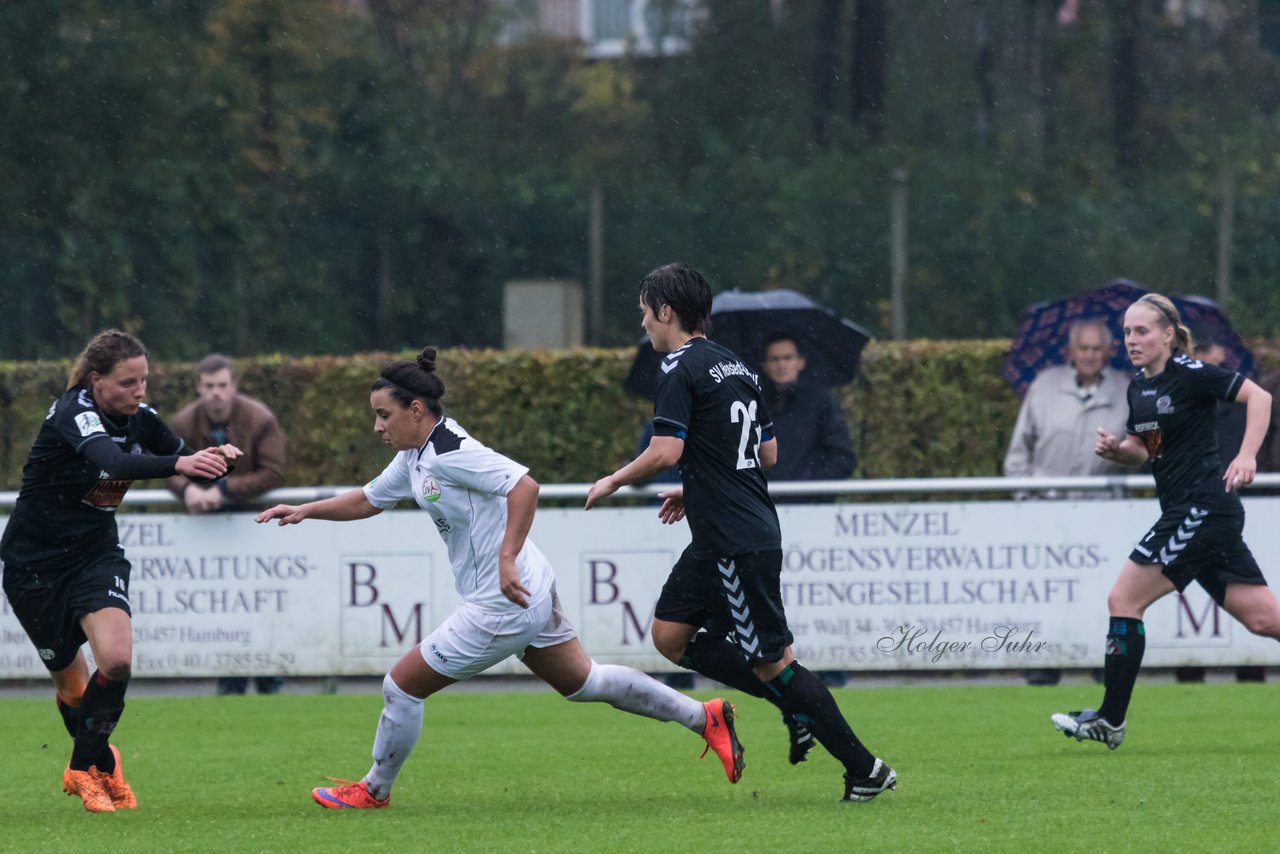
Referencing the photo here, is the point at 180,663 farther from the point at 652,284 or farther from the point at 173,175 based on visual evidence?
the point at 173,175

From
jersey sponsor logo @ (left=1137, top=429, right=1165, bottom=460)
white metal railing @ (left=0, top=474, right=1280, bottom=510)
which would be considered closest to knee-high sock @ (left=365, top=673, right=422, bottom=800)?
jersey sponsor logo @ (left=1137, top=429, right=1165, bottom=460)

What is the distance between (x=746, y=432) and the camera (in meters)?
6.57

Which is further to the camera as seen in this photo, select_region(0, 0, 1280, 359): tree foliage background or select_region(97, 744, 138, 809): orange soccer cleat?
select_region(0, 0, 1280, 359): tree foliage background

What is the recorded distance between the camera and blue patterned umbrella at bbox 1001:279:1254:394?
11.4 metres

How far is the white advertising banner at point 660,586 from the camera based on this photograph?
439 inches

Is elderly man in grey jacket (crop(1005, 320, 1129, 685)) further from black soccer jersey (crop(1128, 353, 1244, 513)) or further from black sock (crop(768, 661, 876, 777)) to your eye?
black sock (crop(768, 661, 876, 777))

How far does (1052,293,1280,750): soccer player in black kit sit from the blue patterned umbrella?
11.4ft

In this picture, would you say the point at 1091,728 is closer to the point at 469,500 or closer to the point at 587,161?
the point at 469,500

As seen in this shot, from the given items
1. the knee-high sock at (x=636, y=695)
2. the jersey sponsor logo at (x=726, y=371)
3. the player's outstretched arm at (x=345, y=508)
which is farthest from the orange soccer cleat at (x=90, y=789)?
the jersey sponsor logo at (x=726, y=371)

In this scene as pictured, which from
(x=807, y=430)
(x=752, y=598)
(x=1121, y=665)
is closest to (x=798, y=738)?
(x=752, y=598)

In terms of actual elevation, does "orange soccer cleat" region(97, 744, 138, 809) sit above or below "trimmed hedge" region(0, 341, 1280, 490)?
below

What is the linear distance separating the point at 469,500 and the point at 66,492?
5.30ft

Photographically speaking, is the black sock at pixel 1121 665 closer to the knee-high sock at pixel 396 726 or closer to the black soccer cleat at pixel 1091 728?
the black soccer cleat at pixel 1091 728

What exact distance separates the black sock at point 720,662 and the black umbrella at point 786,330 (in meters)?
5.12
